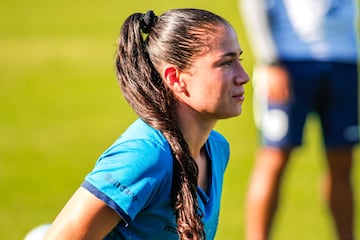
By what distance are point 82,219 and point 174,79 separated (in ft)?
2.40

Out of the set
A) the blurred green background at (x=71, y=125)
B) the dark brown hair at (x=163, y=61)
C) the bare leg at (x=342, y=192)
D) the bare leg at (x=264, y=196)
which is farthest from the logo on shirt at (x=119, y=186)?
the bare leg at (x=342, y=192)

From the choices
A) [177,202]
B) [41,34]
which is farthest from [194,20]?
[41,34]

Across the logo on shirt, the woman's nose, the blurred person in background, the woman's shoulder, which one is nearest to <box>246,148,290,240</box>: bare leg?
the blurred person in background

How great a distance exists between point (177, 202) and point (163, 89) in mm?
451

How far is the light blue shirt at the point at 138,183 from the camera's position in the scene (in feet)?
11.8

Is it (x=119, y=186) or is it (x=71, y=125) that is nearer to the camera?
(x=119, y=186)

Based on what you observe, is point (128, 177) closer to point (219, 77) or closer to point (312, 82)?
point (219, 77)

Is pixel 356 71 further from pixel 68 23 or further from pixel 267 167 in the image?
pixel 68 23

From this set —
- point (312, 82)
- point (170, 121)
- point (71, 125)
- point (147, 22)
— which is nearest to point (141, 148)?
point (170, 121)

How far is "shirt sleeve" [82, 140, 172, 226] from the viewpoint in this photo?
3.60m

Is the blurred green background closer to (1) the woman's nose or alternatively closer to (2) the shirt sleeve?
(1) the woman's nose

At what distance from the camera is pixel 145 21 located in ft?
13.2

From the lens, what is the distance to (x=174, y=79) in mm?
4000

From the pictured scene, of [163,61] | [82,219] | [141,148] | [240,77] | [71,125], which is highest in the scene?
[163,61]
